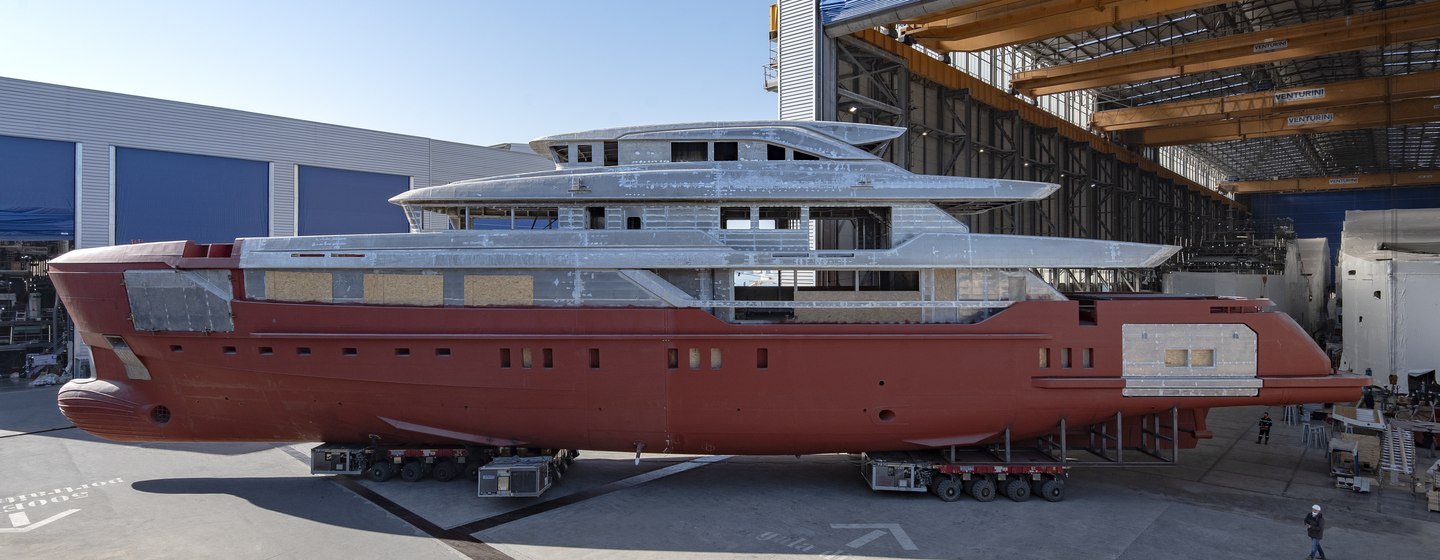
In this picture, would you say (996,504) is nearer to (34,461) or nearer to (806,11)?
(806,11)

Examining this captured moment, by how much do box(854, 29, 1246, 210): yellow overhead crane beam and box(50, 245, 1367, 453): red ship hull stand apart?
43.2 feet

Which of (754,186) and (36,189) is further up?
(36,189)

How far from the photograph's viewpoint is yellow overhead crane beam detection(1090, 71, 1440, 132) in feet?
85.2

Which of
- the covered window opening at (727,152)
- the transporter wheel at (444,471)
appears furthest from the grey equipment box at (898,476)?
the transporter wheel at (444,471)

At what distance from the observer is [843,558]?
8.73 m

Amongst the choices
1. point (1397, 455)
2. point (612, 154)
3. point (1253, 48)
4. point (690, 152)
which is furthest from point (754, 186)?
point (1253, 48)

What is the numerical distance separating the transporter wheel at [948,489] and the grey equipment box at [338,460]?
9825 millimetres

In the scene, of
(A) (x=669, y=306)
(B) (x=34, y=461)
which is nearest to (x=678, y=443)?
(A) (x=669, y=306)

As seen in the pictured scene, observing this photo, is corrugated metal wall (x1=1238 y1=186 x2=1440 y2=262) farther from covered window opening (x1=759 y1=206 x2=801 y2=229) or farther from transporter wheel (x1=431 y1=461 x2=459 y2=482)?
transporter wheel (x1=431 y1=461 x2=459 y2=482)

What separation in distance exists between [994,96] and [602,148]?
862 inches

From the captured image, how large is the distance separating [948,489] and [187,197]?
2743 cm

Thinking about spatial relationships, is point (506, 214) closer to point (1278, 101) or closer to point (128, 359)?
point (128, 359)

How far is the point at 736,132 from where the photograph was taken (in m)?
12.4

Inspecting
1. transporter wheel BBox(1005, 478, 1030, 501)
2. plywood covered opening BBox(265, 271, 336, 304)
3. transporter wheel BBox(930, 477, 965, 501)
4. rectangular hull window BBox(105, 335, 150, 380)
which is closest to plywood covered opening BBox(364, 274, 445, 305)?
plywood covered opening BBox(265, 271, 336, 304)
